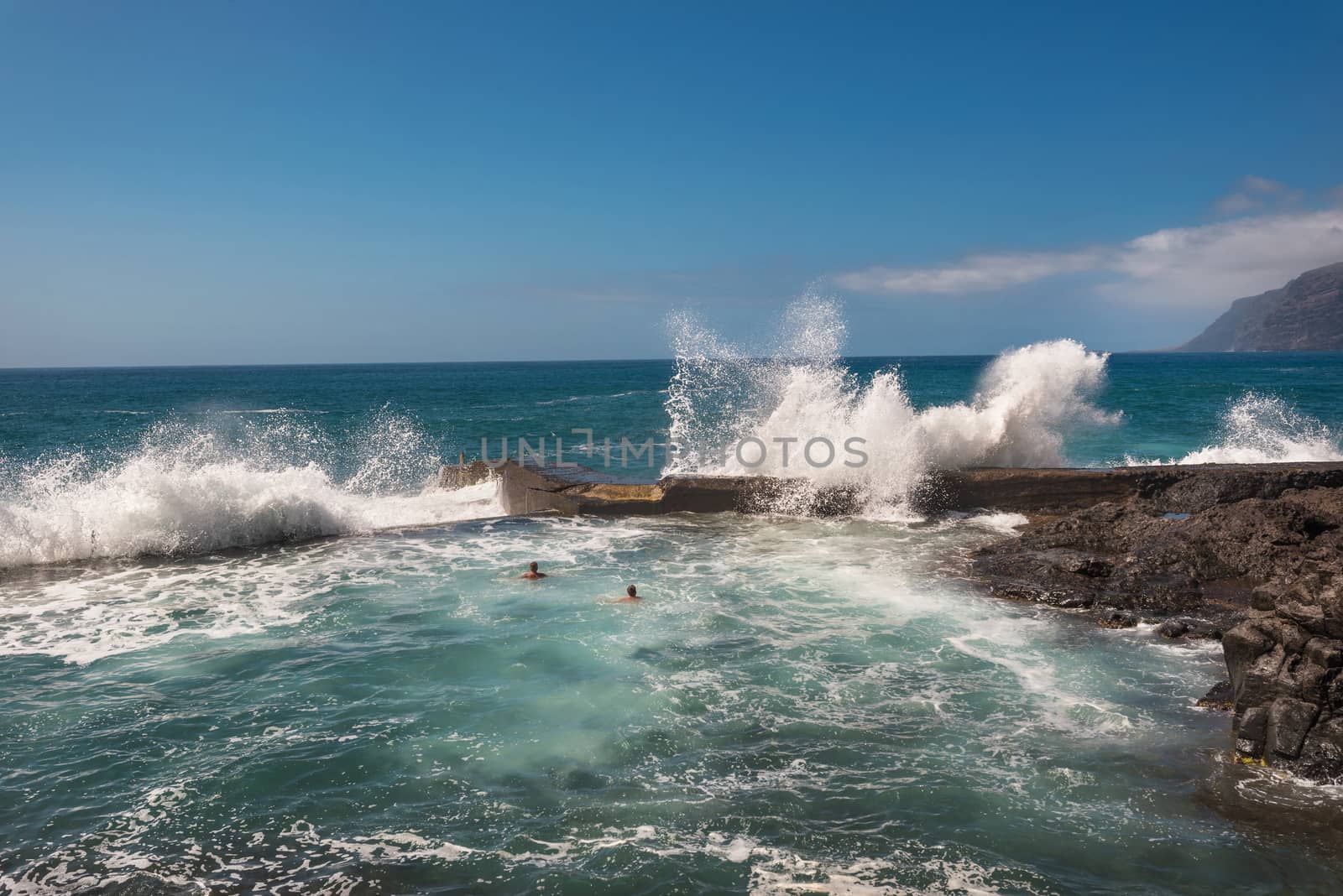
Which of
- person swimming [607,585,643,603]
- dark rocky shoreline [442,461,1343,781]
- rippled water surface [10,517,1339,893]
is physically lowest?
rippled water surface [10,517,1339,893]

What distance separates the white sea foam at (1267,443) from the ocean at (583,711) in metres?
7.58

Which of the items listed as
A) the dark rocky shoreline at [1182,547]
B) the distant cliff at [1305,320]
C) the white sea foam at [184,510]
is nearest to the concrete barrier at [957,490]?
the dark rocky shoreline at [1182,547]

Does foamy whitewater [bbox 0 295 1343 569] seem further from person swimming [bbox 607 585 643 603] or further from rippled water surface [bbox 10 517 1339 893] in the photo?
person swimming [bbox 607 585 643 603]

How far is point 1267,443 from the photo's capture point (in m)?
18.1

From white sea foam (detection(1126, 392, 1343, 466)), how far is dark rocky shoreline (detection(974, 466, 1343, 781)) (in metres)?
4.75

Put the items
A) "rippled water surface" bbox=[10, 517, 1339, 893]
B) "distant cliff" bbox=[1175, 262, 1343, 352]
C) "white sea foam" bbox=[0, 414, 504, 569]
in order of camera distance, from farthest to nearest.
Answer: "distant cliff" bbox=[1175, 262, 1343, 352]
"white sea foam" bbox=[0, 414, 504, 569]
"rippled water surface" bbox=[10, 517, 1339, 893]

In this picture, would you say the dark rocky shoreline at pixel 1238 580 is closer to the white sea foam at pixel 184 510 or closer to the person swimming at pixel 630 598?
the person swimming at pixel 630 598

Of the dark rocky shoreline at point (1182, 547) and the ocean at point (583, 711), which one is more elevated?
the dark rocky shoreline at point (1182, 547)

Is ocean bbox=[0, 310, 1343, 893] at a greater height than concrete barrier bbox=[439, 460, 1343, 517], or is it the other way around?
concrete barrier bbox=[439, 460, 1343, 517]

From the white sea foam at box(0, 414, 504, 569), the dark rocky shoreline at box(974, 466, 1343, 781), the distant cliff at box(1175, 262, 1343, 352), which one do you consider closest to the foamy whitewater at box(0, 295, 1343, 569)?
the white sea foam at box(0, 414, 504, 569)

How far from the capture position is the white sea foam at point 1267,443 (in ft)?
53.6

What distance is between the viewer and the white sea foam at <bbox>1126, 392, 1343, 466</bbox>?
16.3 meters

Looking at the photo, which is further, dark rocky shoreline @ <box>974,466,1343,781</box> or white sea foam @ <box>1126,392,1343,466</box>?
white sea foam @ <box>1126,392,1343,466</box>

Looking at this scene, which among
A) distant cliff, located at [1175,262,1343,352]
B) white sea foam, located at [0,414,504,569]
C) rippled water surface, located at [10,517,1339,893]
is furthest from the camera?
distant cliff, located at [1175,262,1343,352]
